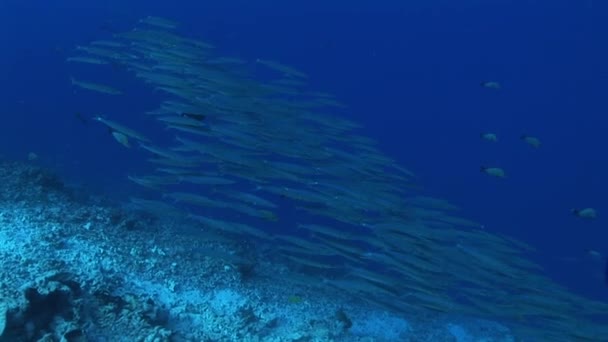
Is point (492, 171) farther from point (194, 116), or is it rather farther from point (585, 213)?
point (194, 116)

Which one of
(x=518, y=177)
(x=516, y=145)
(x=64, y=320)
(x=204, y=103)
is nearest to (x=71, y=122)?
(x=204, y=103)

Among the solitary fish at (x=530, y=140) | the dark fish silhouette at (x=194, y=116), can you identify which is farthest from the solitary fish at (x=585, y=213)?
the dark fish silhouette at (x=194, y=116)

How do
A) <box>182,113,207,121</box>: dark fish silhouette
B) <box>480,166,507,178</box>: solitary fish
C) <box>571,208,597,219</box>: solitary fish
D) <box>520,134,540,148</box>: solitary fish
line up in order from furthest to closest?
1. <box>520,134,540,148</box>: solitary fish
2. <box>571,208,597,219</box>: solitary fish
3. <box>480,166,507,178</box>: solitary fish
4. <box>182,113,207,121</box>: dark fish silhouette

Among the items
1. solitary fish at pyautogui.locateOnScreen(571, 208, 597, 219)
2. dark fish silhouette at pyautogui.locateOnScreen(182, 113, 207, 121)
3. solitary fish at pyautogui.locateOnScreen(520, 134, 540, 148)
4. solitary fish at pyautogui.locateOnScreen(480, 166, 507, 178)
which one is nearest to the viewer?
dark fish silhouette at pyautogui.locateOnScreen(182, 113, 207, 121)

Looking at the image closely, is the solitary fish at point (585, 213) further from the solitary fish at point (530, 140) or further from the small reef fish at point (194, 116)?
the small reef fish at point (194, 116)

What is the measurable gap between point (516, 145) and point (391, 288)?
36365 mm

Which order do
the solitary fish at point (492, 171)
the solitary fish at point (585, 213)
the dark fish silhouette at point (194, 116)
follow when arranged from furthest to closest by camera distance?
the solitary fish at point (585, 213) < the solitary fish at point (492, 171) < the dark fish silhouette at point (194, 116)

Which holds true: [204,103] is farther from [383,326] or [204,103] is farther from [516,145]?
[516,145]

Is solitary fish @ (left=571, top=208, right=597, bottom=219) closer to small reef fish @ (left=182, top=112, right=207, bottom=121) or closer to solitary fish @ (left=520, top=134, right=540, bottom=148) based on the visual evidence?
solitary fish @ (left=520, top=134, right=540, bottom=148)

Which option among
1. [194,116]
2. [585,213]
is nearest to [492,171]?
[585,213]

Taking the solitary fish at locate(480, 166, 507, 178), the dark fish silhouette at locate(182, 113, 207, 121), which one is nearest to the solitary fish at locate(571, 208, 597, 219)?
the solitary fish at locate(480, 166, 507, 178)

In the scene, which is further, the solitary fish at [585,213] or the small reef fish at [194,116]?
A: the solitary fish at [585,213]

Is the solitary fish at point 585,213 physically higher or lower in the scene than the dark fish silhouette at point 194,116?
higher

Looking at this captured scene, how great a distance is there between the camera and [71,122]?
850 inches
